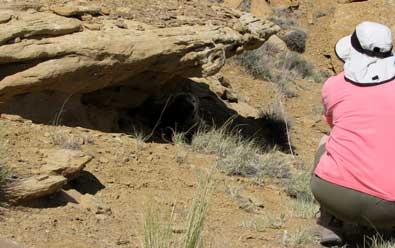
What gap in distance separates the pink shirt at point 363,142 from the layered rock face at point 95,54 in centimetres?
250

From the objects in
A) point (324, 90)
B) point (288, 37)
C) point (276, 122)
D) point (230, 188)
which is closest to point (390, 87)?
point (324, 90)

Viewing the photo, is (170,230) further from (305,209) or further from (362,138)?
(305,209)

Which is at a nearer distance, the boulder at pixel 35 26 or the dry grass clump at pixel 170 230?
the dry grass clump at pixel 170 230

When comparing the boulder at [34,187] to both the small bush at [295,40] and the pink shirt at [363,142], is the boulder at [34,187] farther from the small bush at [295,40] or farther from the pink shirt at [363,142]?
the small bush at [295,40]

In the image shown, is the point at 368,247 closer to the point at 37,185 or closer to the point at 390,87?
the point at 390,87

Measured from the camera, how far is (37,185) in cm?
491

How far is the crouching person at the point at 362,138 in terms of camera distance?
4.48 meters

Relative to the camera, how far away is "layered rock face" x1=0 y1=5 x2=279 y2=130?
6.21 m

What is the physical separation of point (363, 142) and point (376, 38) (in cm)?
65

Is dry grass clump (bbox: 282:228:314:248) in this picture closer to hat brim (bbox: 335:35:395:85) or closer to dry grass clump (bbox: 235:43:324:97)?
hat brim (bbox: 335:35:395:85)

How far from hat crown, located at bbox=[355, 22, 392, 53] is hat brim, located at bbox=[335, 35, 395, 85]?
61mm

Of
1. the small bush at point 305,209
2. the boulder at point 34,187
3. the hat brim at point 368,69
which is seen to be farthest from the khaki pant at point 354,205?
the boulder at point 34,187

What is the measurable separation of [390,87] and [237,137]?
3349 mm

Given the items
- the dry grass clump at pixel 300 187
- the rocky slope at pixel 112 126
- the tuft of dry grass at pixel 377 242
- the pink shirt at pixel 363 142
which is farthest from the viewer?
the dry grass clump at pixel 300 187
